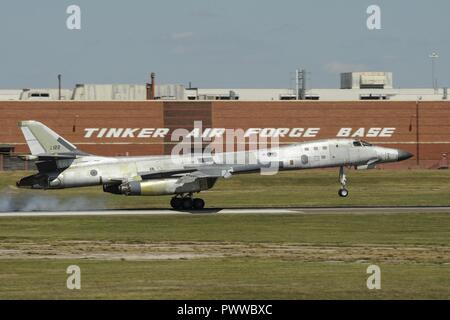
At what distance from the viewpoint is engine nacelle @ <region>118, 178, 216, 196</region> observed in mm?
51897

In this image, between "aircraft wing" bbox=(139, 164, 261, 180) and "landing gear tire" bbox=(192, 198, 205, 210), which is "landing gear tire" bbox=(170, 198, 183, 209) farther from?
"aircraft wing" bbox=(139, 164, 261, 180)

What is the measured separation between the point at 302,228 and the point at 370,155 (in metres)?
16.4

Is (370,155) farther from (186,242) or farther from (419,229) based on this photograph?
(186,242)

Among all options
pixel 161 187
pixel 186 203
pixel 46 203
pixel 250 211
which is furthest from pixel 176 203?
pixel 46 203

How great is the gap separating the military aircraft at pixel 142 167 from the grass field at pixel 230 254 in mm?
3241

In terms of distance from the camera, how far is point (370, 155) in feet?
193

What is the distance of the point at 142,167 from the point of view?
54094mm

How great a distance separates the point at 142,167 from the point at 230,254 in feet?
68.7

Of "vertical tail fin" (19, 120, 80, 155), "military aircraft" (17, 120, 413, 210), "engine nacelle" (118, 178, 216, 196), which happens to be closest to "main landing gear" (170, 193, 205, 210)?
"military aircraft" (17, 120, 413, 210)

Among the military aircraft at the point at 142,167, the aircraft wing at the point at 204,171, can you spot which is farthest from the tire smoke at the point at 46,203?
the aircraft wing at the point at 204,171

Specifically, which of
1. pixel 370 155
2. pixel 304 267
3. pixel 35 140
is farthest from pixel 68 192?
pixel 304 267

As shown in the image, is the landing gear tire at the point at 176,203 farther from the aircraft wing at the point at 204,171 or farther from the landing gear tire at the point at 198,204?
the aircraft wing at the point at 204,171

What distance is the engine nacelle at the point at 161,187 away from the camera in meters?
51.9

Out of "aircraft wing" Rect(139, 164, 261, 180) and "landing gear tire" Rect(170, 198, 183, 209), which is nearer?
"aircraft wing" Rect(139, 164, 261, 180)
